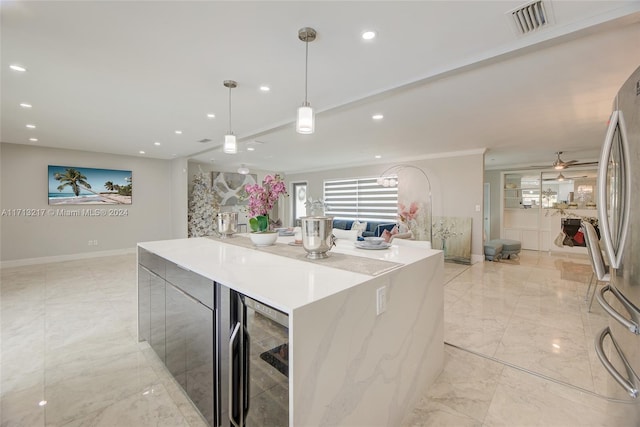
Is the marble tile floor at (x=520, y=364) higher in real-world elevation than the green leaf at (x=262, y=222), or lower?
lower

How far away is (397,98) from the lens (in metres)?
3.08

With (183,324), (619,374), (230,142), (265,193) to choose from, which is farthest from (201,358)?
(230,142)

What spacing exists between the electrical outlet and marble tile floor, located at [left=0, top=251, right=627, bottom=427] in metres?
0.86

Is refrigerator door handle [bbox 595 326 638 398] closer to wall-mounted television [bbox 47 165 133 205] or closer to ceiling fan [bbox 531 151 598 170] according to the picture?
ceiling fan [bbox 531 151 598 170]

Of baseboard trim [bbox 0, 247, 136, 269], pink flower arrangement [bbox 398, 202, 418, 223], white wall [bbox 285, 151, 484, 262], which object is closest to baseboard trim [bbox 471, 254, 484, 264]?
white wall [bbox 285, 151, 484, 262]

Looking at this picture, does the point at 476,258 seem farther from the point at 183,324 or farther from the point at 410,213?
the point at 183,324

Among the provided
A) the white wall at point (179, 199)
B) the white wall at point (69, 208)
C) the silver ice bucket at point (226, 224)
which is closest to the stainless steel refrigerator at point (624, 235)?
the silver ice bucket at point (226, 224)

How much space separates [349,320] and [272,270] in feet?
1.78

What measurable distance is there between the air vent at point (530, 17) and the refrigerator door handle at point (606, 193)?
92 centimetres

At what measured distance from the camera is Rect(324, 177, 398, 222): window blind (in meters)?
7.61

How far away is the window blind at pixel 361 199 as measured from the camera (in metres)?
7.61

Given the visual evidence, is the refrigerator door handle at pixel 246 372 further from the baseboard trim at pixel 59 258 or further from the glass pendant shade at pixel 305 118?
the baseboard trim at pixel 59 258

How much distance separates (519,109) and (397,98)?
161cm

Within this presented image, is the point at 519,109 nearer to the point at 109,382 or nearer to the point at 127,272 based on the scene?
the point at 109,382
